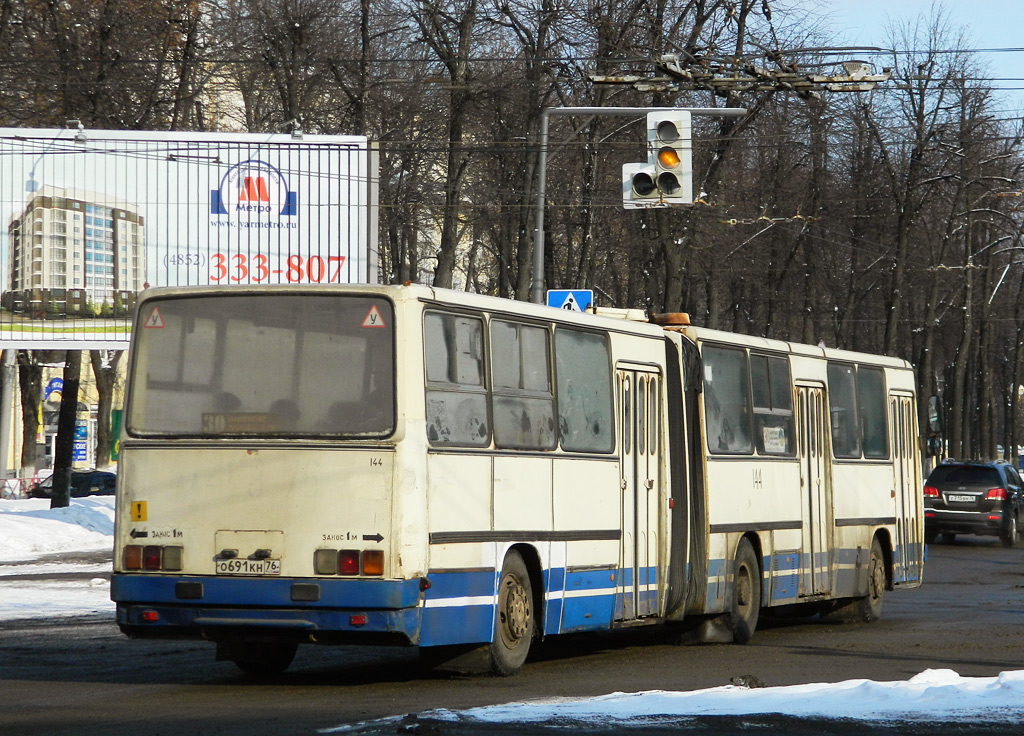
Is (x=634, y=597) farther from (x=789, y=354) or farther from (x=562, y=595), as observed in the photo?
(x=789, y=354)

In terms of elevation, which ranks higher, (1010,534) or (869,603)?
(1010,534)

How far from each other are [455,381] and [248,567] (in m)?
1.73

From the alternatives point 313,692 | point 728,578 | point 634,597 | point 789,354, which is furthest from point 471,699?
point 789,354

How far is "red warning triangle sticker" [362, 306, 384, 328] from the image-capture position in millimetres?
10133

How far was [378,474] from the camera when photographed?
988 centimetres

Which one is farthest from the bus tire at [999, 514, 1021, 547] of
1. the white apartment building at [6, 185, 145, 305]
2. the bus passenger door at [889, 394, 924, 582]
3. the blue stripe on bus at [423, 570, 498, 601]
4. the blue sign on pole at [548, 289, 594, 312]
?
the blue stripe on bus at [423, 570, 498, 601]

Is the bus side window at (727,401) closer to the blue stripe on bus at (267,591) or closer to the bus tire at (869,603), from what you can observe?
the bus tire at (869,603)

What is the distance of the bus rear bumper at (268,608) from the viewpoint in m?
9.73

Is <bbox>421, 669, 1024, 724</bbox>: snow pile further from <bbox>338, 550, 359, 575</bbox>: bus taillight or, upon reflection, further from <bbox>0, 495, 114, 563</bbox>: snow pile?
<bbox>0, 495, 114, 563</bbox>: snow pile

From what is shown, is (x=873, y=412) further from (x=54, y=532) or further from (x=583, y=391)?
(x=54, y=532)

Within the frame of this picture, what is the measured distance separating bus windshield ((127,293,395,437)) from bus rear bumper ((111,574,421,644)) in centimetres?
92

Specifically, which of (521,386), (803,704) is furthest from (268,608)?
(803,704)

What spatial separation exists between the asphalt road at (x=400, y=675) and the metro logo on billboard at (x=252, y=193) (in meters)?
14.6

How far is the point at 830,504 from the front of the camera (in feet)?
53.6
